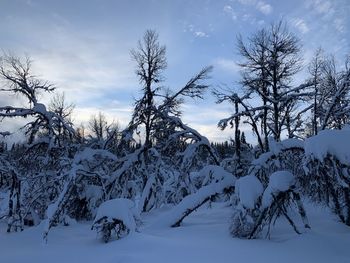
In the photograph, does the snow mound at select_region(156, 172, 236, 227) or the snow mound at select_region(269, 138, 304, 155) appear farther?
the snow mound at select_region(156, 172, 236, 227)

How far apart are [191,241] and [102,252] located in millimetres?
2353

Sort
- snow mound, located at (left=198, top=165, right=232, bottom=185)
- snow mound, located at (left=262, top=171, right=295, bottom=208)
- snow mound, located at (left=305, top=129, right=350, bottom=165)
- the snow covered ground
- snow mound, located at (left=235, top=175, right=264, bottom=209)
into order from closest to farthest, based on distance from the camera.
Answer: the snow covered ground, snow mound, located at (left=305, top=129, right=350, bottom=165), snow mound, located at (left=262, top=171, right=295, bottom=208), snow mound, located at (left=235, top=175, right=264, bottom=209), snow mound, located at (left=198, top=165, right=232, bottom=185)

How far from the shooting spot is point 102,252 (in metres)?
9.52

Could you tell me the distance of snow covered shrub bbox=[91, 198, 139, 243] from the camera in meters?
10.8

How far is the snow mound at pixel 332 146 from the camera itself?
342 inches

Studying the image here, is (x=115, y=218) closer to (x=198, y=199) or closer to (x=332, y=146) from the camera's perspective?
(x=198, y=199)

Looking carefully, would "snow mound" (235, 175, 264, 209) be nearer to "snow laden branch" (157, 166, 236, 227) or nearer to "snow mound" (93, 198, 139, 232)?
"snow laden branch" (157, 166, 236, 227)

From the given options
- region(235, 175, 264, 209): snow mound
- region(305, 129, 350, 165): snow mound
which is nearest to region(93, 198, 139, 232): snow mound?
region(235, 175, 264, 209): snow mound

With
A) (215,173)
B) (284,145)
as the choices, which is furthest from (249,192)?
(215,173)

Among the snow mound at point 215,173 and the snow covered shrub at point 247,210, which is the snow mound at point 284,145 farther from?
the snow mound at point 215,173

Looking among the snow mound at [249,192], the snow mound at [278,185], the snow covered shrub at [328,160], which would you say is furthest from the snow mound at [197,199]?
the snow covered shrub at [328,160]

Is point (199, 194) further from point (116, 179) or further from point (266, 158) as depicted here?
point (116, 179)

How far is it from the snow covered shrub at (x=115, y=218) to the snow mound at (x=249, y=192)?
127 inches

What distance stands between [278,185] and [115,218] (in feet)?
15.4
